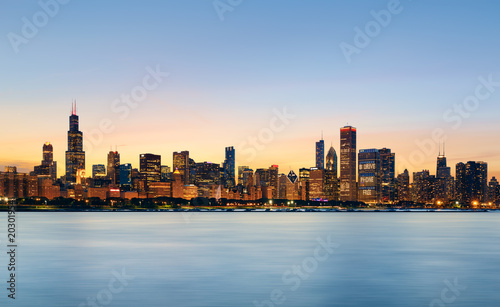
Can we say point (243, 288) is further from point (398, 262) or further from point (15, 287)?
point (398, 262)

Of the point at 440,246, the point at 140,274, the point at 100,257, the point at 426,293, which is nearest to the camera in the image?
the point at 426,293

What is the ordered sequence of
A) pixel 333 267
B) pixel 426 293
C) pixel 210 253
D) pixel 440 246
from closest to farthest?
1. pixel 426 293
2. pixel 333 267
3. pixel 210 253
4. pixel 440 246

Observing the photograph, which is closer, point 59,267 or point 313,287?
point 313,287

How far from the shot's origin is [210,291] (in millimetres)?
40406

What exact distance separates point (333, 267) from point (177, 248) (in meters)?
29.5

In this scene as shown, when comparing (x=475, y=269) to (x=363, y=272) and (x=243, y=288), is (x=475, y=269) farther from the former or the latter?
(x=243, y=288)

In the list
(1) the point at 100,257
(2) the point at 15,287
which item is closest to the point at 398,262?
(1) the point at 100,257

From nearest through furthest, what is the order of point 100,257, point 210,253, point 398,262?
point 398,262
point 100,257
point 210,253

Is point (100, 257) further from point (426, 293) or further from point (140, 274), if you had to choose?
point (426, 293)

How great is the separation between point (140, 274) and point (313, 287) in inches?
654

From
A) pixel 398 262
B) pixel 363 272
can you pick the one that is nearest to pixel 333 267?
pixel 363 272

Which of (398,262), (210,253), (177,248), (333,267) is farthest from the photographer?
(177,248)

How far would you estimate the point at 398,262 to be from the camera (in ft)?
198

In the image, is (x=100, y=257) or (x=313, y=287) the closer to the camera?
(x=313, y=287)
